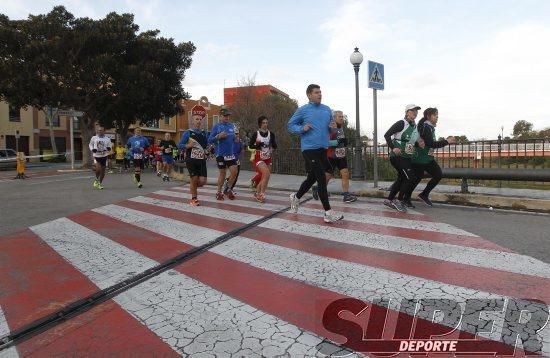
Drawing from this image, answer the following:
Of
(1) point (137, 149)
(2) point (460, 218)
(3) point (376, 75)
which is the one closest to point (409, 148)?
(2) point (460, 218)

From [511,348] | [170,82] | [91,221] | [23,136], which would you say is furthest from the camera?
[23,136]

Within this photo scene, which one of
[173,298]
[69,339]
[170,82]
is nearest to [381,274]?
[173,298]

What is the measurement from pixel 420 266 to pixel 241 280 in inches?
63.5

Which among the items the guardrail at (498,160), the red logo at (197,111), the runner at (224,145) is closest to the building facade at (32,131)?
the red logo at (197,111)

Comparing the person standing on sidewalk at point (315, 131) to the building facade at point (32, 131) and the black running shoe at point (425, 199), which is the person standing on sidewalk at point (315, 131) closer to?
the black running shoe at point (425, 199)

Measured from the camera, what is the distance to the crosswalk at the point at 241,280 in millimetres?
2668

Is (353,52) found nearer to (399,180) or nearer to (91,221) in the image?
(399,180)

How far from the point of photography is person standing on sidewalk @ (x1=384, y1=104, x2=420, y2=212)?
7.43m

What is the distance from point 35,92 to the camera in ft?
85.8

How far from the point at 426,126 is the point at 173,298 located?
5.89 meters

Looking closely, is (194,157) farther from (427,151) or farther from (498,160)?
(498,160)

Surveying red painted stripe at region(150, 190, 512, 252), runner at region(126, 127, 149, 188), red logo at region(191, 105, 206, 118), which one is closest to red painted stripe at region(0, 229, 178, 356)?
red painted stripe at region(150, 190, 512, 252)

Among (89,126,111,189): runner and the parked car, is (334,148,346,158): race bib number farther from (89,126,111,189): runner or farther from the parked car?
the parked car

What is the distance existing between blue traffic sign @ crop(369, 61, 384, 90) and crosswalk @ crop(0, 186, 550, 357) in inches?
180
